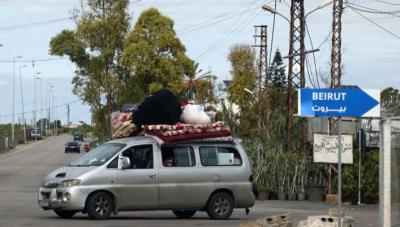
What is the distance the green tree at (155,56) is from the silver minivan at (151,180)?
31221 mm

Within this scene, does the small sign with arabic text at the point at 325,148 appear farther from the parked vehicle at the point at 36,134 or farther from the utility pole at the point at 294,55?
the parked vehicle at the point at 36,134

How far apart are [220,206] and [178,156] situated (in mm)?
1513

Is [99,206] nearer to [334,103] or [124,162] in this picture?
[124,162]

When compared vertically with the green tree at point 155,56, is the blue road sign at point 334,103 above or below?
below

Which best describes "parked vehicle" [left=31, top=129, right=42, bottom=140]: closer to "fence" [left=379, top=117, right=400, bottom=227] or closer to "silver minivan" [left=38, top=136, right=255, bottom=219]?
"silver minivan" [left=38, top=136, right=255, bottom=219]

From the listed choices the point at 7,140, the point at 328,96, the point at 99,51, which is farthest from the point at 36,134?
the point at 328,96

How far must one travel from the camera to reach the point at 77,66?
55.9m

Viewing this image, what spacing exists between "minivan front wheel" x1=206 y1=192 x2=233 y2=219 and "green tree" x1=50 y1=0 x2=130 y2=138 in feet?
109

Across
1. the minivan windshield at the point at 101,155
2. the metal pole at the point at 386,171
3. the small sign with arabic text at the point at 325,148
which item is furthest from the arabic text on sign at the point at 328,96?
the small sign with arabic text at the point at 325,148

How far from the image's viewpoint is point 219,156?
67.4 feet

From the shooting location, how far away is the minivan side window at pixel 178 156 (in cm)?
1990

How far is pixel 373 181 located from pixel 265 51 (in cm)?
2774

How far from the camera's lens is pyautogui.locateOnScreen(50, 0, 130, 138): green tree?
5394 centimetres

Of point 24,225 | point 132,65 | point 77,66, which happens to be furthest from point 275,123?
point 24,225
